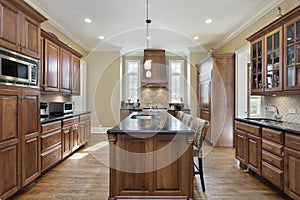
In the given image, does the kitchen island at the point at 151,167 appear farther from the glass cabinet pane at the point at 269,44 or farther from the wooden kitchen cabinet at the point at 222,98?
the wooden kitchen cabinet at the point at 222,98

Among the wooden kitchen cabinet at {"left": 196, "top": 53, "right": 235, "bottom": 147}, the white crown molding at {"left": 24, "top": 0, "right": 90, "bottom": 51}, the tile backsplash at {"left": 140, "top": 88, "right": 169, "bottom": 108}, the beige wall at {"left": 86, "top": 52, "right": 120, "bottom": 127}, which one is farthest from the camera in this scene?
the tile backsplash at {"left": 140, "top": 88, "right": 169, "bottom": 108}

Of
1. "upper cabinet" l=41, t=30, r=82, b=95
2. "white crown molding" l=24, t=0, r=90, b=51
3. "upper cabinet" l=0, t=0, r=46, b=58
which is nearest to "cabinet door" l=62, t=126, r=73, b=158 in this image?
"upper cabinet" l=41, t=30, r=82, b=95

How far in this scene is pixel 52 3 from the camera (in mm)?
3945

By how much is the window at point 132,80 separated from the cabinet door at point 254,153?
5.21 metres

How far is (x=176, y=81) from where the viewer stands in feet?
26.3

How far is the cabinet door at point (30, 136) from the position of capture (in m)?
2.63

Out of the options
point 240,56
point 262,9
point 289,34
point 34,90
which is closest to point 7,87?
point 34,90

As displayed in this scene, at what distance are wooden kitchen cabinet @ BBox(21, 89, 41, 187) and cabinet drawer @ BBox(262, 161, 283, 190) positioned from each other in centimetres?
317

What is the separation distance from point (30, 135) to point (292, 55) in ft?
12.0

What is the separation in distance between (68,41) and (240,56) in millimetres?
4629

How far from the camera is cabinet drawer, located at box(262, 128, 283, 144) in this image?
256 centimetres

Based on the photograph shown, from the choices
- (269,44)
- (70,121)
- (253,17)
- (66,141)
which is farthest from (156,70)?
(269,44)

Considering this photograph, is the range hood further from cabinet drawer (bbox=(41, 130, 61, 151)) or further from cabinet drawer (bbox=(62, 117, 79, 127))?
cabinet drawer (bbox=(41, 130, 61, 151))

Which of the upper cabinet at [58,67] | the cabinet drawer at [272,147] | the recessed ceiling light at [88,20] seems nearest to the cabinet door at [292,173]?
the cabinet drawer at [272,147]
